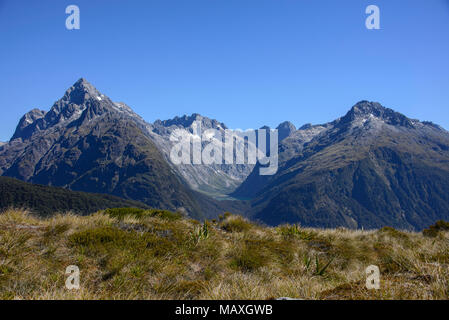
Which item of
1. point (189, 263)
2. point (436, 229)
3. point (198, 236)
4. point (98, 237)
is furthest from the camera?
point (436, 229)

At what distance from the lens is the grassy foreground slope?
22.2ft

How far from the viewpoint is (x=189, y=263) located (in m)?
10.1

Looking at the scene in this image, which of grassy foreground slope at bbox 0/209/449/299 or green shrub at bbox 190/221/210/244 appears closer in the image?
grassy foreground slope at bbox 0/209/449/299

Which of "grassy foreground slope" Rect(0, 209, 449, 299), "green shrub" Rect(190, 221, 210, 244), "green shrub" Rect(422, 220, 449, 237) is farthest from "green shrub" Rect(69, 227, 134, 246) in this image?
"green shrub" Rect(422, 220, 449, 237)

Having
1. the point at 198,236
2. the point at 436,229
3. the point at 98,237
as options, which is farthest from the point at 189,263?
the point at 436,229

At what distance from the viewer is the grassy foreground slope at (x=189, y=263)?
22.2ft

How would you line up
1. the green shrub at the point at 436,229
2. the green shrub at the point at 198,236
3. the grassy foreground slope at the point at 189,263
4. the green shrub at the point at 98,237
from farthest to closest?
the green shrub at the point at 436,229, the green shrub at the point at 198,236, the green shrub at the point at 98,237, the grassy foreground slope at the point at 189,263

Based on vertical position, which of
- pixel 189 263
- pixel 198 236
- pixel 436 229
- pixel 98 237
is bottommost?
pixel 436 229

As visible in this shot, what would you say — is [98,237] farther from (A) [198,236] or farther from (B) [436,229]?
(B) [436,229]

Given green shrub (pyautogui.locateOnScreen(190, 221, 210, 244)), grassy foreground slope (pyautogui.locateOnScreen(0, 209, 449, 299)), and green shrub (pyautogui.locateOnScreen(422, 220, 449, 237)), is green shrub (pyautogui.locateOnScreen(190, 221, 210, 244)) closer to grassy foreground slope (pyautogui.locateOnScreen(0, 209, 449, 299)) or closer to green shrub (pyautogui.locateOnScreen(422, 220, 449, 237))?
grassy foreground slope (pyautogui.locateOnScreen(0, 209, 449, 299))

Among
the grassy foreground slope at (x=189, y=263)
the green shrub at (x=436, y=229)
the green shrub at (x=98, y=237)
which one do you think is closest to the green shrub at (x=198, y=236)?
the grassy foreground slope at (x=189, y=263)

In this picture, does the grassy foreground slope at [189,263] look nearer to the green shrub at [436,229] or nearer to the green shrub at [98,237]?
the green shrub at [98,237]

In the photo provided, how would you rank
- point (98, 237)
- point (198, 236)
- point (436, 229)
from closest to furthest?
point (98, 237)
point (198, 236)
point (436, 229)
